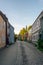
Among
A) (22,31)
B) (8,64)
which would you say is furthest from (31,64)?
(22,31)

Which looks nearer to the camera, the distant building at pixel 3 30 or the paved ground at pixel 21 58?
the paved ground at pixel 21 58

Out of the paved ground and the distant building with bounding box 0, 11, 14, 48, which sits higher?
the distant building with bounding box 0, 11, 14, 48

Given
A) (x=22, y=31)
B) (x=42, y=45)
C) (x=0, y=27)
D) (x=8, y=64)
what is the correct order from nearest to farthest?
(x=8, y=64) < (x=42, y=45) < (x=0, y=27) < (x=22, y=31)

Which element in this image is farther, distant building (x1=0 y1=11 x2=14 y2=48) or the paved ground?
distant building (x1=0 y1=11 x2=14 y2=48)

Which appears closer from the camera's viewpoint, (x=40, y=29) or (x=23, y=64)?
(x=23, y=64)

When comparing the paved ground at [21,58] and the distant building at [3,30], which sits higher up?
the distant building at [3,30]

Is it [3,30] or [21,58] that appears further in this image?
[3,30]

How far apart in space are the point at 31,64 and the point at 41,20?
30.9 m

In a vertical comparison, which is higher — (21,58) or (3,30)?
(3,30)

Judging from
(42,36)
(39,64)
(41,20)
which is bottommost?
(39,64)

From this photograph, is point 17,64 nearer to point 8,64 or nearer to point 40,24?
point 8,64

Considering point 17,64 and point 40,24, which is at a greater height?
point 40,24

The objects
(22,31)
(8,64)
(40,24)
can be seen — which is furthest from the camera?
(22,31)

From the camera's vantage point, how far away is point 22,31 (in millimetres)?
150875
